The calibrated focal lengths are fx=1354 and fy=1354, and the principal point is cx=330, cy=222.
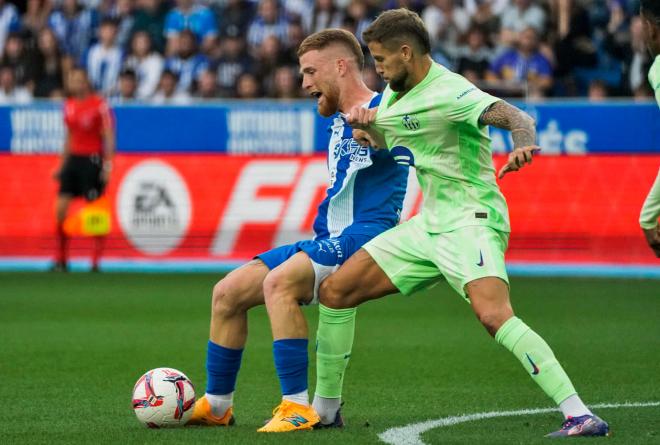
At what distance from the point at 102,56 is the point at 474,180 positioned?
15.2 m

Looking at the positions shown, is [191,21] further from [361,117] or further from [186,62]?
[361,117]

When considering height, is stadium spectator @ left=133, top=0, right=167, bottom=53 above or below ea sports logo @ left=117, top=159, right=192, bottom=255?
above

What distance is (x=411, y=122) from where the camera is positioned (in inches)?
256

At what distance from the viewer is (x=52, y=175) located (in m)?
17.9

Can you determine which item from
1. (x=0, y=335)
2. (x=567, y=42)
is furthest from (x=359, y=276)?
(x=567, y=42)

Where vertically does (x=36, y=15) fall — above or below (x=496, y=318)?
above

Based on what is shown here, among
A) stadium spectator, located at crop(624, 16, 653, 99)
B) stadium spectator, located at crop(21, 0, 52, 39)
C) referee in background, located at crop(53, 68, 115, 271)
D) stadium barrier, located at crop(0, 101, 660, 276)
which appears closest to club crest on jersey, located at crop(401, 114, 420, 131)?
stadium barrier, located at crop(0, 101, 660, 276)

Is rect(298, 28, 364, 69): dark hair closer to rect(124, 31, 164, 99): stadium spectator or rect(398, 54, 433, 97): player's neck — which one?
rect(398, 54, 433, 97): player's neck

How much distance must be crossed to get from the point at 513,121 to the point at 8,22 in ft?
58.0

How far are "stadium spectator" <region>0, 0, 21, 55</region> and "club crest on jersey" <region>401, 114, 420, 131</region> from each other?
16.7m

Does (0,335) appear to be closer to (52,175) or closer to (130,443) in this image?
(130,443)

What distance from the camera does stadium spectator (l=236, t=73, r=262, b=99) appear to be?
64.0 feet

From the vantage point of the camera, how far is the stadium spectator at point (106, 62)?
2084cm

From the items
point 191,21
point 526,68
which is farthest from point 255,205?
point 191,21
